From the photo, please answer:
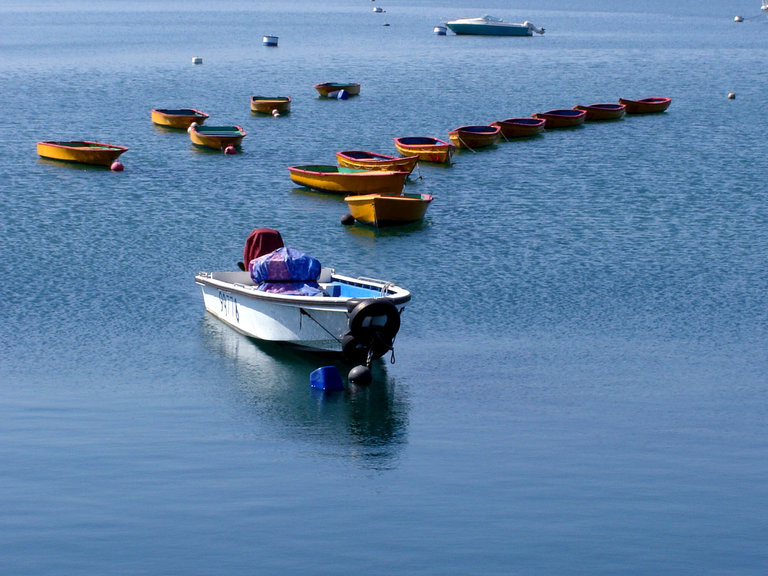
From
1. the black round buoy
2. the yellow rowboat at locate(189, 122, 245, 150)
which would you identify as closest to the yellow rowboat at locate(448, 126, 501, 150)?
the yellow rowboat at locate(189, 122, 245, 150)

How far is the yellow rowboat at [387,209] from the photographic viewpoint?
149 feet

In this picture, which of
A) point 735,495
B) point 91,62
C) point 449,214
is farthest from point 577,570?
point 91,62

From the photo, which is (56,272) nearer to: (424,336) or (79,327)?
(79,327)

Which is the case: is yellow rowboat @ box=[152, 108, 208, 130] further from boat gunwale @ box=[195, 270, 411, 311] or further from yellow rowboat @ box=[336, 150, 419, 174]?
boat gunwale @ box=[195, 270, 411, 311]

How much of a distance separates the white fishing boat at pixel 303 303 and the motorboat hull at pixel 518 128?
39.6m

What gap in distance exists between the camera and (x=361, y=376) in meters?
27.7

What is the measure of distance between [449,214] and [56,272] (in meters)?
17.9

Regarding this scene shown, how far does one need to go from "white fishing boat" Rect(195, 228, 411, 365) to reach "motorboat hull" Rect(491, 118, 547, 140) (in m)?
39.6

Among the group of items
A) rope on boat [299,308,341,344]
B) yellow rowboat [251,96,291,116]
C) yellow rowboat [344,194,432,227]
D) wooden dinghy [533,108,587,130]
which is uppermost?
rope on boat [299,308,341,344]

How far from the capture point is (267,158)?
206ft

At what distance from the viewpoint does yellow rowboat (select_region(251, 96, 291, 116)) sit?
79.4m

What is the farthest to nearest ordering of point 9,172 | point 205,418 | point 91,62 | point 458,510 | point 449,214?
1. point 91,62
2. point 9,172
3. point 449,214
4. point 205,418
5. point 458,510

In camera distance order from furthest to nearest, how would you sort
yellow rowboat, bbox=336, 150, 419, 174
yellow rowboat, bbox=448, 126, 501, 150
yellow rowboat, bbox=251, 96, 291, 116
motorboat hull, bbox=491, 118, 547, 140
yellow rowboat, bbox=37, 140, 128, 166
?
yellow rowboat, bbox=251, 96, 291, 116
motorboat hull, bbox=491, 118, 547, 140
yellow rowboat, bbox=448, 126, 501, 150
yellow rowboat, bbox=37, 140, 128, 166
yellow rowboat, bbox=336, 150, 419, 174

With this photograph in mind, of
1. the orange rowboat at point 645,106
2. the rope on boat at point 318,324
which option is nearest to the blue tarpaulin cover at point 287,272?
the rope on boat at point 318,324
